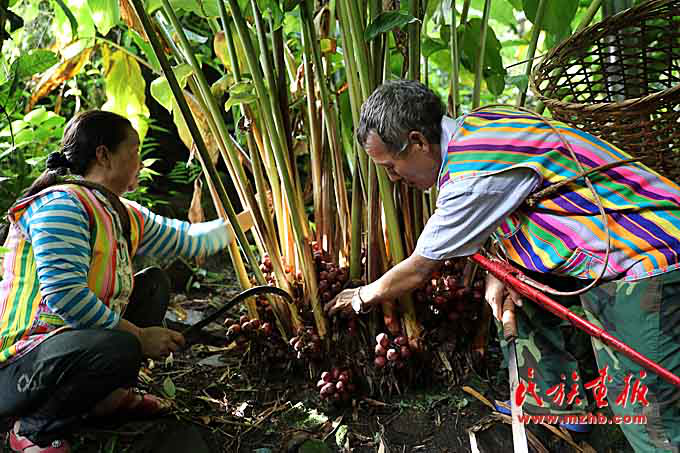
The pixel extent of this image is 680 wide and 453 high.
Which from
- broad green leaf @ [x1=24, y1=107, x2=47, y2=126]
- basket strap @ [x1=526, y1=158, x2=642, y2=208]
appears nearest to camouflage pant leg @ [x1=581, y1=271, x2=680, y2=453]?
basket strap @ [x1=526, y1=158, x2=642, y2=208]

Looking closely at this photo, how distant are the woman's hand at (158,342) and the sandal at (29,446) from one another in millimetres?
221

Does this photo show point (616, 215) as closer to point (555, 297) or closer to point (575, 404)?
point (555, 297)

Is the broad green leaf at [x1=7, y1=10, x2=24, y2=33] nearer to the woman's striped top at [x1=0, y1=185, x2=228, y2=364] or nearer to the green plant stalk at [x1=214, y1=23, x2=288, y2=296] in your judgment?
the woman's striped top at [x1=0, y1=185, x2=228, y2=364]

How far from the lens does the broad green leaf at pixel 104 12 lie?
49.9 inches

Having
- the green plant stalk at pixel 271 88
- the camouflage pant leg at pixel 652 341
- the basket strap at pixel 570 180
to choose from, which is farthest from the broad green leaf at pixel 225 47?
the camouflage pant leg at pixel 652 341

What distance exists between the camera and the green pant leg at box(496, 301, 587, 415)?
121cm

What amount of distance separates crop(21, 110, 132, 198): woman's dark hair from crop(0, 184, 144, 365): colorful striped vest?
0.21ft

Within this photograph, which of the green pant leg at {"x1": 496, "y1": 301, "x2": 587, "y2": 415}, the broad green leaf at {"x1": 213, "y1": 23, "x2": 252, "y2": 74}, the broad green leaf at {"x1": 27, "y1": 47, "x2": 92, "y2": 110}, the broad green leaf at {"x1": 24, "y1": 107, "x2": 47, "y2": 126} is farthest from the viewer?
the broad green leaf at {"x1": 27, "y1": 47, "x2": 92, "y2": 110}

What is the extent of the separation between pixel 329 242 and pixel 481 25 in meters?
0.63

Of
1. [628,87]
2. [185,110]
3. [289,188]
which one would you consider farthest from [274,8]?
[628,87]

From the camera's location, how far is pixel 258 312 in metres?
1.49

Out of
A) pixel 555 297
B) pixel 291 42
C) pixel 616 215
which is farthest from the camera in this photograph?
pixel 291 42

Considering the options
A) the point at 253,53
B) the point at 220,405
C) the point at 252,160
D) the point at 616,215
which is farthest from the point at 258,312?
the point at 616,215

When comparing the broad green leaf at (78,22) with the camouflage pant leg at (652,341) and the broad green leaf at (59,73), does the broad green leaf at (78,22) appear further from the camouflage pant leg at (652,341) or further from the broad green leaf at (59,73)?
the camouflage pant leg at (652,341)
